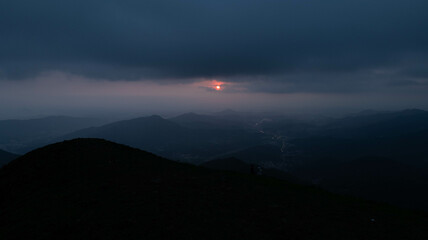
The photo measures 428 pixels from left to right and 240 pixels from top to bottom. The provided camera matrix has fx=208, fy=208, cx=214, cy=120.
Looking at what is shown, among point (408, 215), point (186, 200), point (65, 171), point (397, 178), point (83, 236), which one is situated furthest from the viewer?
point (397, 178)

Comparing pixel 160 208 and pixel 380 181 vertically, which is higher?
pixel 160 208

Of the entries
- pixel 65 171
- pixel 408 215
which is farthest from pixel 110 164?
pixel 408 215

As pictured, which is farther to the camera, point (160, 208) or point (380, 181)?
point (380, 181)

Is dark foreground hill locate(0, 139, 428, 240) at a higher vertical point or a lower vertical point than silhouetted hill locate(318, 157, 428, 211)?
higher

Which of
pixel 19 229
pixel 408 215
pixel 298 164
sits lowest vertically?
pixel 298 164

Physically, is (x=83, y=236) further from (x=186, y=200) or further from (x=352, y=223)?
(x=352, y=223)

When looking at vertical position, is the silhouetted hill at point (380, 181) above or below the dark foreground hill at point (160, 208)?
below

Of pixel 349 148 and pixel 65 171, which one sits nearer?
pixel 65 171

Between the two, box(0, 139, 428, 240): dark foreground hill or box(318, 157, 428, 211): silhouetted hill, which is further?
box(318, 157, 428, 211): silhouetted hill
